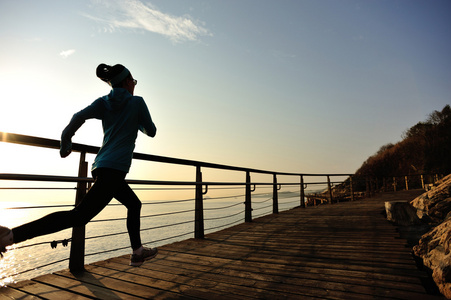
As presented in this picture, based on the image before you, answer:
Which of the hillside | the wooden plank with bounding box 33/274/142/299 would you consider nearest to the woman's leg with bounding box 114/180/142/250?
the wooden plank with bounding box 33/274/142/299

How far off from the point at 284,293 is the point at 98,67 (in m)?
2.31

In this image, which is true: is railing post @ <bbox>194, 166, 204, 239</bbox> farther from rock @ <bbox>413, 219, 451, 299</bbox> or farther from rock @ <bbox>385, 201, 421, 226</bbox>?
rock @ <bbox>385, 201, 421, 226</bbox>

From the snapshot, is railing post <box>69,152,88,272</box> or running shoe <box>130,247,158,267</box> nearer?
running shoe <box>130,247,158,267</box>

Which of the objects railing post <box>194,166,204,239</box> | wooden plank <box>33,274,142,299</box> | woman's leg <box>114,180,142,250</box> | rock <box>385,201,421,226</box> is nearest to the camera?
wooden plank <box>33,274,142,299</box>

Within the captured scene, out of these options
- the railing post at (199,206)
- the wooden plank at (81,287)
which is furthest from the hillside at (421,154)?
the wooden plank at (81,287)

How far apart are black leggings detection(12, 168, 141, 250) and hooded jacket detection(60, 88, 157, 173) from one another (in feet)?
0.32

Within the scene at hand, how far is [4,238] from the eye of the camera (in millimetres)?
1431

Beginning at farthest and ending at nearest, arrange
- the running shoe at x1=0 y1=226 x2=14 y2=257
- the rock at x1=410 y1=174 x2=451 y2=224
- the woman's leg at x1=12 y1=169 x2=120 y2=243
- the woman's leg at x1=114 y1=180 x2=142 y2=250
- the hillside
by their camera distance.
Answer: the hillside < the rock at x1=410 y1=174 x2=451 y2=224 < the woman's leg at x1=114 y1=180 x2=142 y2=250 < the woman's leg at x1=12 y1=169 x2=120 y2=243 < the running shoe at x1=0 y1=226 x2=14 y2=257

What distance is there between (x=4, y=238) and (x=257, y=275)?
6.24ft

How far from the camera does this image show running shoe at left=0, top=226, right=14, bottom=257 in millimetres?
1413

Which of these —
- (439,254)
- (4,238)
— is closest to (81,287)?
(4,238)

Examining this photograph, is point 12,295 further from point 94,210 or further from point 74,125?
point 74,125

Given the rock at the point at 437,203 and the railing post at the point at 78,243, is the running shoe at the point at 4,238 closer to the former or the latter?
the railing post at the point at 78,243

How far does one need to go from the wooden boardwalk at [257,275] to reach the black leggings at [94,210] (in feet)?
1.54
